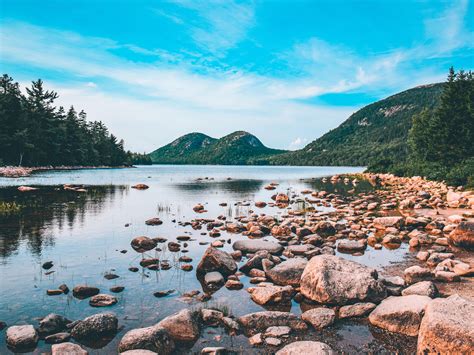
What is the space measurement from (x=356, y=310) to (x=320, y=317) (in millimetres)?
1033

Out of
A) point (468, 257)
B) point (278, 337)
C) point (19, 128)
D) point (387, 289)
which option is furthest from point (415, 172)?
point (19, 128)

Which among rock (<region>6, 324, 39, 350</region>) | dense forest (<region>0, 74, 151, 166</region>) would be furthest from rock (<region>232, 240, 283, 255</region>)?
dense forest (<region>0, 74, 151, 166</region>)

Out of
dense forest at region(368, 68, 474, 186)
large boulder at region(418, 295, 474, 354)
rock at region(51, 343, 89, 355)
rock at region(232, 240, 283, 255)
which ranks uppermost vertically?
dense forest at region(368, 68, 474, 186)

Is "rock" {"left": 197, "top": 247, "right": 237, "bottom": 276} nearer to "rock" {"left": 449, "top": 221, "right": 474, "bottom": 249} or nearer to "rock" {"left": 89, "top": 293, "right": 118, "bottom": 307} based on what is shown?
"rock" {"left": 89, "top": 293, "right": 118, "bottom": 307}

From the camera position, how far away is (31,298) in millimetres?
9109

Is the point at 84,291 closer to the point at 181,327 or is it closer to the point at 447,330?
the point at 181,327

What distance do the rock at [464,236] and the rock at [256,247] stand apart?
24.1ft

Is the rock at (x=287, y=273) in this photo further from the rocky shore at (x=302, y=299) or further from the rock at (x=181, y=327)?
the rock at (x=181, y=327)

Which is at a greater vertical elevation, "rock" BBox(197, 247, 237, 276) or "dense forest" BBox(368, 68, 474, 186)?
"dense forest" BBox(368, 68, 474, 186)

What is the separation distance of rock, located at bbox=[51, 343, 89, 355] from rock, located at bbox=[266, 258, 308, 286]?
18.7 ft

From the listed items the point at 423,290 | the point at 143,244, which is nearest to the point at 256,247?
the point at 143,244

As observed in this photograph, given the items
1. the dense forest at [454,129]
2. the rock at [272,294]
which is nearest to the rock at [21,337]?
the rock at [272,294]

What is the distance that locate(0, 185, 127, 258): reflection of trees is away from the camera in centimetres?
1506

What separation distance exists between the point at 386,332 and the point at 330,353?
6.27 feet
